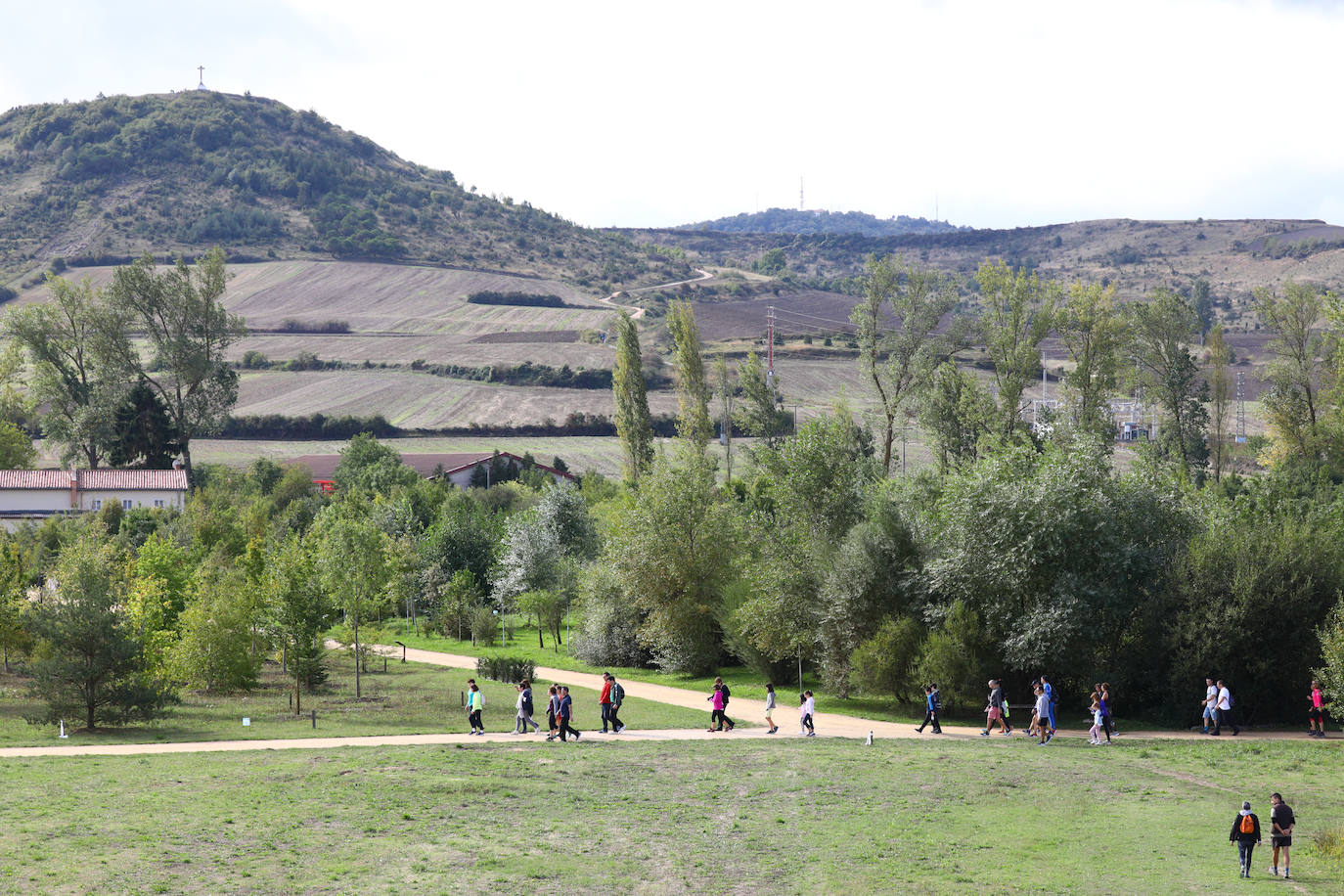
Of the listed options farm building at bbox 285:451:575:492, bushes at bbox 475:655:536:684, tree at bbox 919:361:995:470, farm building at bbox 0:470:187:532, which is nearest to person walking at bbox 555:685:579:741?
bushes at bbox 475:655:536:684

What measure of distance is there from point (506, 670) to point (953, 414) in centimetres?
3017

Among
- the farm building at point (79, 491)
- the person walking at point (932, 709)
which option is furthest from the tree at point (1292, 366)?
the farm building at point (79, 491)

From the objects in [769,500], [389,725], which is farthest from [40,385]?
[389,725]

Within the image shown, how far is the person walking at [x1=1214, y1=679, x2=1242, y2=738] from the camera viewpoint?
33625 mm

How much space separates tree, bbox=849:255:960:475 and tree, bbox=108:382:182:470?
60.5m

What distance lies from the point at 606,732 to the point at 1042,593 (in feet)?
48.9

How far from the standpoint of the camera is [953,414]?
2544 inches

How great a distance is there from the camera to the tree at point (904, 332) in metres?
66.1

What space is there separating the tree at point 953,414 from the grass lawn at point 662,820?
110 feet

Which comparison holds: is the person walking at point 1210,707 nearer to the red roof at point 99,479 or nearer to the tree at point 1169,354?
the tree at point 1169,354

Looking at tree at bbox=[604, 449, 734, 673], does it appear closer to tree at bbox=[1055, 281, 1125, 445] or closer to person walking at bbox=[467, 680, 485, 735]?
person walking at bbox=[467, 680, 485, 735]

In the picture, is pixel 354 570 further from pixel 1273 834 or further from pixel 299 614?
pixel 1273 834

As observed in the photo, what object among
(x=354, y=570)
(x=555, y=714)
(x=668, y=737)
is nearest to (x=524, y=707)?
(x=555, y=714)

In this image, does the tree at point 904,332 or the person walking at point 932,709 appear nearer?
the person walking at point 932,709
